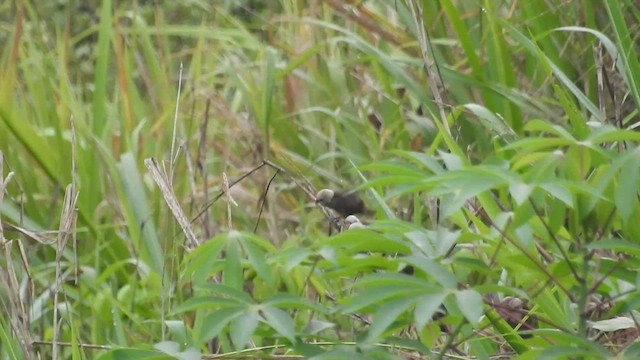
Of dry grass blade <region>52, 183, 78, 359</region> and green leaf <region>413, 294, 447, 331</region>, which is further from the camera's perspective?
dry grass blade <region>52, 183, 78, 359</region>

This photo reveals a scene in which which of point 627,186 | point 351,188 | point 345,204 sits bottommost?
point 351,188

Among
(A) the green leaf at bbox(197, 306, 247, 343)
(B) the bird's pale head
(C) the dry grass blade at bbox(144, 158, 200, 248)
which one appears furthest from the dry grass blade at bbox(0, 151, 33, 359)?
(A) the green leaf at bbox(197, 306, 247, 343)

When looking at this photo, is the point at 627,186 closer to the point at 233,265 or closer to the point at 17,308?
the point at 233,265

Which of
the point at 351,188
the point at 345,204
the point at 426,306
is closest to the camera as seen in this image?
the point at 426,306

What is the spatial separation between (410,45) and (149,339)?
87 centimetres

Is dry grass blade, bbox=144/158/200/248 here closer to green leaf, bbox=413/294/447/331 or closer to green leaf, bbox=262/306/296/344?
green leaf, bbox=262/306/296/344

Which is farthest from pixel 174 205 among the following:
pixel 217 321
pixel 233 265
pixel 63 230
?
pixel 217 321

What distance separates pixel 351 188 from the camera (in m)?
2.16

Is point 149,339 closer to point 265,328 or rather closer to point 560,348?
point 265,328

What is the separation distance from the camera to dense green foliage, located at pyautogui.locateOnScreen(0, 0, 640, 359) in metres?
1.12

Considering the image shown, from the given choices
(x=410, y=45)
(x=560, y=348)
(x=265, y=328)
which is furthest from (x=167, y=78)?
(x=560, y=348)

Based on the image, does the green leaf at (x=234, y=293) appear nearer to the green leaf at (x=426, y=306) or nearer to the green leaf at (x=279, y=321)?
the green leaf at (x=279, y=321)

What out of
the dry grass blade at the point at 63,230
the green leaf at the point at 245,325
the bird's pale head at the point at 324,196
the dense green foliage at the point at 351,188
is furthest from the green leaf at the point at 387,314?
the dry grass blade at the point at 63,230

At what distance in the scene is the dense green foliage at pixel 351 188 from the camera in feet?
3.66
